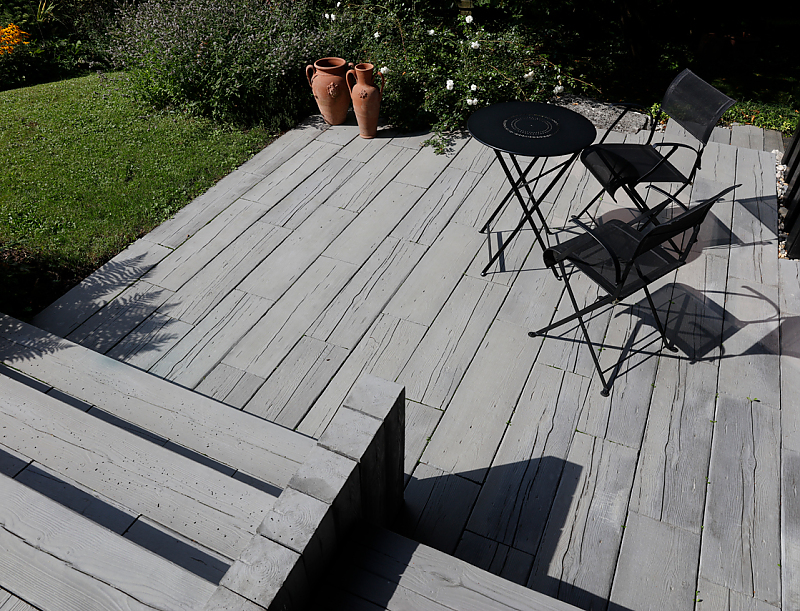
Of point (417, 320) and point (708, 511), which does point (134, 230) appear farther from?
point (708, 511)

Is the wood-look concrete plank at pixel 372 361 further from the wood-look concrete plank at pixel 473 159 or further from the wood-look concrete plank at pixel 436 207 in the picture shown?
the wood-look concrete plank at pixel 473 159

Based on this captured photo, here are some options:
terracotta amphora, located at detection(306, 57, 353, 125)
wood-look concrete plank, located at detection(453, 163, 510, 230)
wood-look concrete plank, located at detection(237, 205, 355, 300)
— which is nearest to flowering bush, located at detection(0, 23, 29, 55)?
terracotta amphora, located at detection(306, 57, 353, 125)

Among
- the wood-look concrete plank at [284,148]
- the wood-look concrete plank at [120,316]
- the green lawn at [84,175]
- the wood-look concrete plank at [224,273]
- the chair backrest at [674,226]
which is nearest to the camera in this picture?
the chair backrest at [674,226]

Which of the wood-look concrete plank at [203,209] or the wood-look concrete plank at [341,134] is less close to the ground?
the wood-look concrete plank at [203,209]

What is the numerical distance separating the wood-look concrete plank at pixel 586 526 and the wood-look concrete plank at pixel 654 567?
0.04m

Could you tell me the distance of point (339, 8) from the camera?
6059mm

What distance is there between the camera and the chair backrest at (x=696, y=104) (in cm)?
322

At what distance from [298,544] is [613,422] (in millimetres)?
1691

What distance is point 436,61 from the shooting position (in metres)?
5.32

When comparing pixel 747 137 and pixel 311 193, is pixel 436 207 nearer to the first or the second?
pixel 311 193

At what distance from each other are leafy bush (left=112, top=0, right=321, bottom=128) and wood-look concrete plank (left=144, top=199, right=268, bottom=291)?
1.40 m

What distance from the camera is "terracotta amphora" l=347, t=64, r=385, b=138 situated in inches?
178

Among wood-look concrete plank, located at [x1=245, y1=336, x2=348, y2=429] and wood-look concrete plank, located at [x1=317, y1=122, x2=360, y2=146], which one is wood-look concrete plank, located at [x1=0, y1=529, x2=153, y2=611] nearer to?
wood-look concrete plank, located at [x1=245, y1=336, x2=348, y2=429]

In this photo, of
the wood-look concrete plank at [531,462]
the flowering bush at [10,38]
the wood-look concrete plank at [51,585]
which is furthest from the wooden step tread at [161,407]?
the flowering bush at [10,38]
